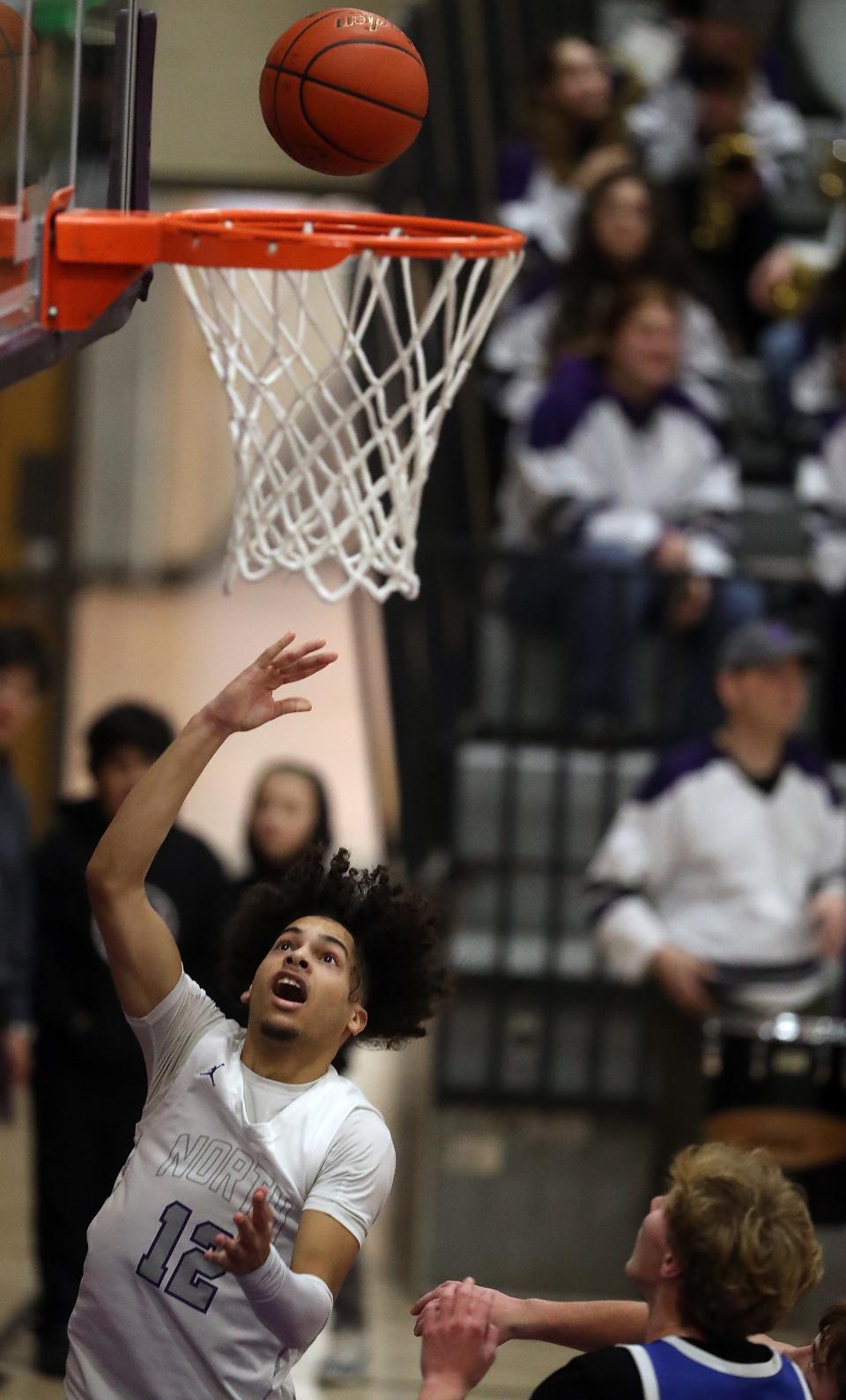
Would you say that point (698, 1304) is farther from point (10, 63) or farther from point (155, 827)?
point (10, 63)

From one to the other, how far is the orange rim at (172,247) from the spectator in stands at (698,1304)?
1.46 m

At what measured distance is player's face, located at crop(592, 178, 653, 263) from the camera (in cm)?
616

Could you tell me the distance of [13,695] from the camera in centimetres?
511

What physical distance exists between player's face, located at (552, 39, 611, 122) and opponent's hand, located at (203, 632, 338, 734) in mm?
5145

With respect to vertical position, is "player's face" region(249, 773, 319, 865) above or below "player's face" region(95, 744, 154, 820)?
below

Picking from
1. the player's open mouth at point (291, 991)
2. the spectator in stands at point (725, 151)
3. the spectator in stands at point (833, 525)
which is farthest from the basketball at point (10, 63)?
the spectator in stands at point (725, 151)

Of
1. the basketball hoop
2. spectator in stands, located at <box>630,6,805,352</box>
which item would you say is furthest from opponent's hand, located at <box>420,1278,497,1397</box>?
spectator in stands, located at <box>630,6,805,352</box>

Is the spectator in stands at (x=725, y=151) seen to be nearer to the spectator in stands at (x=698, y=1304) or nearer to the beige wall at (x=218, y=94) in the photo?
the beige wall at (x=218, y=94)

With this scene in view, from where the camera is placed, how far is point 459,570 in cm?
607

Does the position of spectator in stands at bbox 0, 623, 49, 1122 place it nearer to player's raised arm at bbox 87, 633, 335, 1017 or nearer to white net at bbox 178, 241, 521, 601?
white net at bbox 178, 241, 521, 601

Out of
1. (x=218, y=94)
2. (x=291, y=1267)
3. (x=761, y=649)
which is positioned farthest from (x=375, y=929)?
(x=218, y=94)

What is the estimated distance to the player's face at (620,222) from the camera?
20.2 feet

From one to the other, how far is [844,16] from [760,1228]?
769cm

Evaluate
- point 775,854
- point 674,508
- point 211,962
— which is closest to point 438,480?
point 674,508
